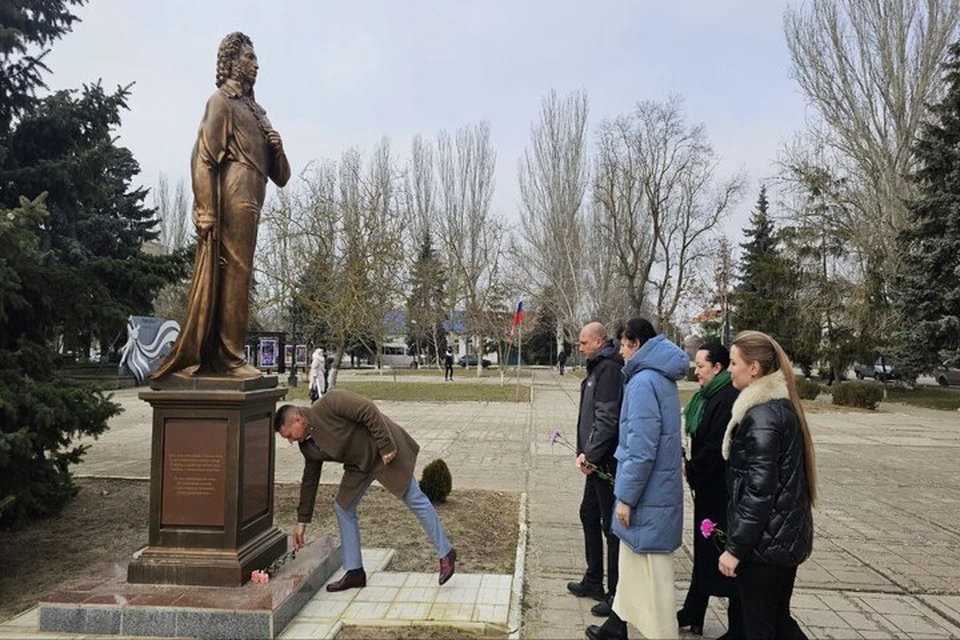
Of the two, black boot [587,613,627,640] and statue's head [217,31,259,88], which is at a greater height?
statue's head [217,31,259,88]

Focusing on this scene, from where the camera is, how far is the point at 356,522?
496 centimetres

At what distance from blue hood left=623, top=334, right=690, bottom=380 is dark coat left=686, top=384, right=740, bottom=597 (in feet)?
1.86

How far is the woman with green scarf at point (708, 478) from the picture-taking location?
4.28 meters

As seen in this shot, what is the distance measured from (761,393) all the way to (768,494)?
0.48 m

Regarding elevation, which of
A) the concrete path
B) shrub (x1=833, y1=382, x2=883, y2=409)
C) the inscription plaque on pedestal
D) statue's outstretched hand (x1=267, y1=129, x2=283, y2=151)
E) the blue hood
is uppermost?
statue's outstretched hand (x1=267, y1=129, x2=283, y2=151)

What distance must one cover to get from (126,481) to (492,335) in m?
40.1

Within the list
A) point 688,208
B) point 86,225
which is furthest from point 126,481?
point 688,208

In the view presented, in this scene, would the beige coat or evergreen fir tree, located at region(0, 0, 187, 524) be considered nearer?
the beige coat

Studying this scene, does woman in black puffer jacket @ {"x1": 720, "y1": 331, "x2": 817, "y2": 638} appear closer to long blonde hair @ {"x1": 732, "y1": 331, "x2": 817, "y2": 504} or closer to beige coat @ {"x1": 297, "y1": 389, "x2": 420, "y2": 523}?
long blonde hair @ {"x1": 732, "y1": 331, "x2": 817, "y2": 504}

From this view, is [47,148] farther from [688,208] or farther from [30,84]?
[688,208]

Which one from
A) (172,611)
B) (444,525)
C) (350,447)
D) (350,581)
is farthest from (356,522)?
(444,525)

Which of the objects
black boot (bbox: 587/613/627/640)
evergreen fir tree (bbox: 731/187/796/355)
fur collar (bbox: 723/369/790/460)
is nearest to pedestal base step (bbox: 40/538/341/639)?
black boot (bbox: 587/613/627/640)

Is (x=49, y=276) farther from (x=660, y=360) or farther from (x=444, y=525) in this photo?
(x=660, y=360)

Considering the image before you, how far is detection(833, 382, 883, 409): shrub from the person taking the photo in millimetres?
23203
